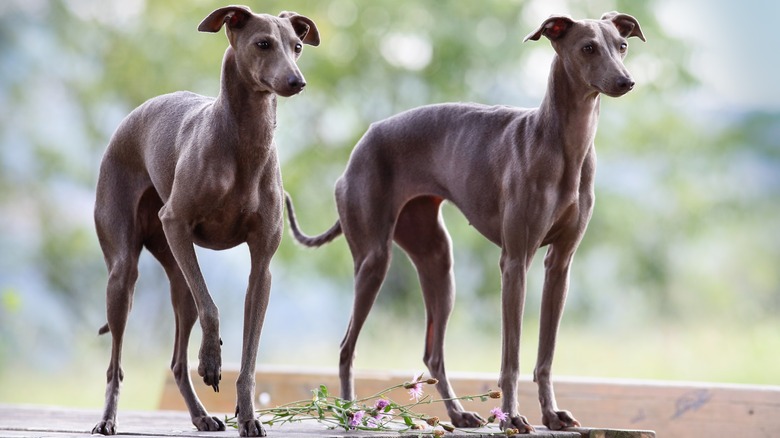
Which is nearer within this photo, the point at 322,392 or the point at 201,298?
the point at 201,298

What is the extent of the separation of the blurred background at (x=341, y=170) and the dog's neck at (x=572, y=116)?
25.7 feet

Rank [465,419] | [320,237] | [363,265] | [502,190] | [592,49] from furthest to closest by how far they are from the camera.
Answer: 1. [320,237]
2. [363,265]
3. [465,419]
4. [502,190]
5. [592,49]

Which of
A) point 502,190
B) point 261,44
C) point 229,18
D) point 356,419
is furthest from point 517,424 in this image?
point 229,18

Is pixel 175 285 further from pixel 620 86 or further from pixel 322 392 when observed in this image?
pixel 620 86

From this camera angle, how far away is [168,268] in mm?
4293

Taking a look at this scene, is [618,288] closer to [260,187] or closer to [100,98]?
[100,98]

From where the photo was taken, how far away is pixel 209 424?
3779 mm

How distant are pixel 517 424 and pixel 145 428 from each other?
1.42 m

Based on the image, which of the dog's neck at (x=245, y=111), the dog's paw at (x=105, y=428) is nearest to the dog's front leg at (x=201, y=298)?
the dog's neck at (x=245, y=111)

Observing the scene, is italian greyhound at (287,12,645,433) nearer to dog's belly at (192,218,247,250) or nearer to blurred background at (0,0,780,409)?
dog's belly at (192,218,247,250)

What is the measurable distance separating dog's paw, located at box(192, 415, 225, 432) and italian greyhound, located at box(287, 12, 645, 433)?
950 mm

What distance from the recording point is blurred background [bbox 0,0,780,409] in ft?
40.3

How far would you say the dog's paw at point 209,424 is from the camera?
3.78m

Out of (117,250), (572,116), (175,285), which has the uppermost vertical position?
(572,116)
